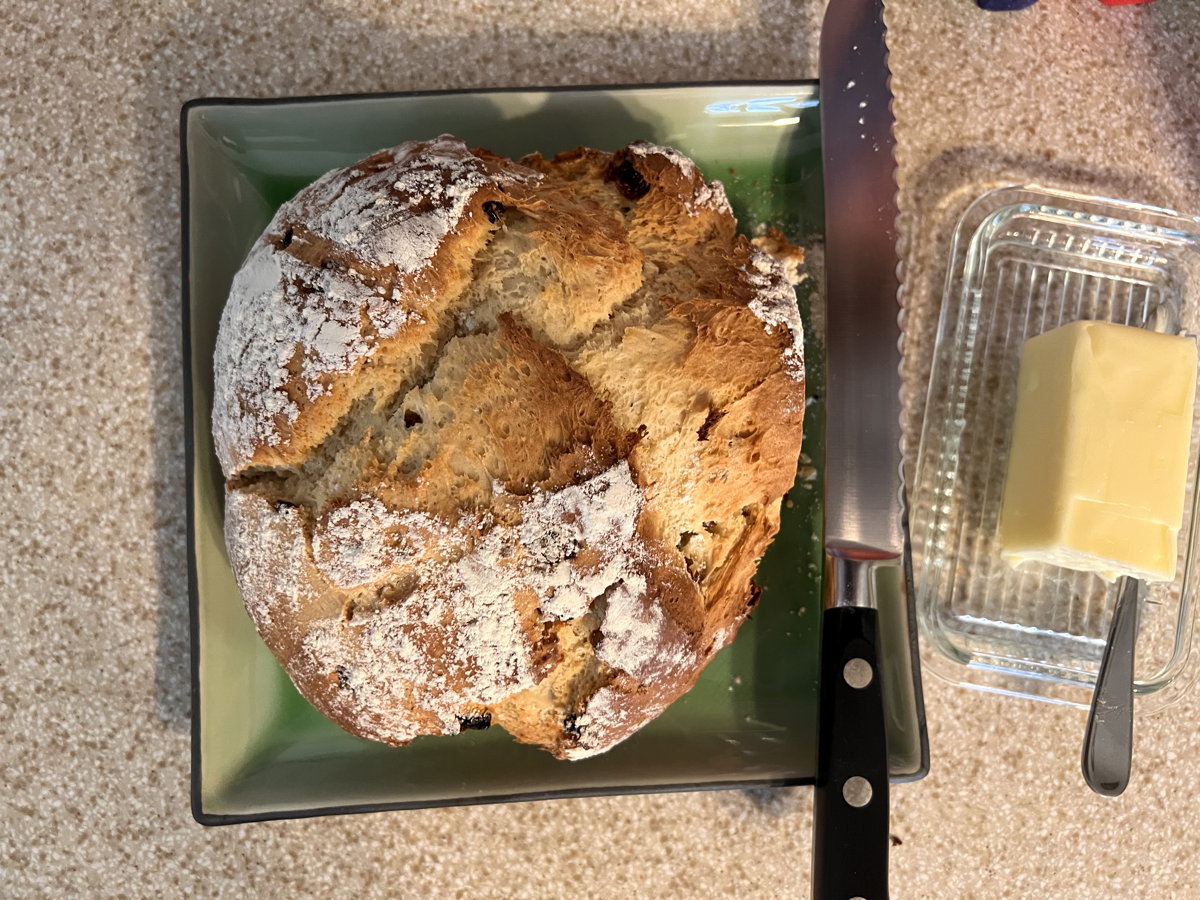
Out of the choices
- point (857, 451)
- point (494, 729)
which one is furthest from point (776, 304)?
point (494, 729)

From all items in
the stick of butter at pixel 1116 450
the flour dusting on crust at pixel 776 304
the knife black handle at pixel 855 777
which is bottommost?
the knife black handle at pixel 855 777

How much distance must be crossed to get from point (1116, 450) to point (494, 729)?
761 millimetres

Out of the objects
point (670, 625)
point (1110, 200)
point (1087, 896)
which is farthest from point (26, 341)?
point (1087, 896)

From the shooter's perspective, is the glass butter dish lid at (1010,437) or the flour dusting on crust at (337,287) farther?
the glass butter dish lid at (1010,437)

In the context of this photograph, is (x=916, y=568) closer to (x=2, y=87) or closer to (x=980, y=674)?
(x=980, y=674)

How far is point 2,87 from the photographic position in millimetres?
944

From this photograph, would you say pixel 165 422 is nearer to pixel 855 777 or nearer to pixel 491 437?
pixel 491 437

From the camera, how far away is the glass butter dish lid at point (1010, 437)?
980 millimetres

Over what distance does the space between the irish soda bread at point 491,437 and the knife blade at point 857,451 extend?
0.10 metres

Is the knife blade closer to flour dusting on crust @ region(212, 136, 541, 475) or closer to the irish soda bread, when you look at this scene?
the irish soda bread

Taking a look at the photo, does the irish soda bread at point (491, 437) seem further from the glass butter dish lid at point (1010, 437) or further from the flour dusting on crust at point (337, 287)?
the glass butter dish lid at point (1010, 437)

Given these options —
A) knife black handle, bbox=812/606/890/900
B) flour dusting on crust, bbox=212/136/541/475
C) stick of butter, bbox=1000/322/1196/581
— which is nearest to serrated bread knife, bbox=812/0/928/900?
knife black handle, bbox=812/606/890/900

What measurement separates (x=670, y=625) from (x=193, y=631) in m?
0.51

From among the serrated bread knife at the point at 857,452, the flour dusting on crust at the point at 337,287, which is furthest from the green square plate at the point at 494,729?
the flour dusting on crust at the point at 337,287
